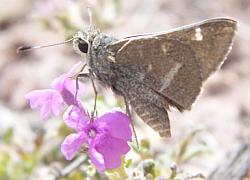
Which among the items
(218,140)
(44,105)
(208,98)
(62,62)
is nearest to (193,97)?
(44,105)

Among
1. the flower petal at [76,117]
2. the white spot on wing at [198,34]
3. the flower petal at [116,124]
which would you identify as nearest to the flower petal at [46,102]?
the flower petal at [76,117]

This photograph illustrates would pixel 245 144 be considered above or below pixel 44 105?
below

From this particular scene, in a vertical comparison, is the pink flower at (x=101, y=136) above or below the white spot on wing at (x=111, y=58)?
below

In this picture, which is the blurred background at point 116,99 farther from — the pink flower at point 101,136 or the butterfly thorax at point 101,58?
the butterfly thorax at point 101,58

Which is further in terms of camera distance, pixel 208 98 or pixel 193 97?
pixel 208 98

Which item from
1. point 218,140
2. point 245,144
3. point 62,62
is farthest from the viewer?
point 62,62

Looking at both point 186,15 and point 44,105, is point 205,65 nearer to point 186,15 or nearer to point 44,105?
point 44,105
